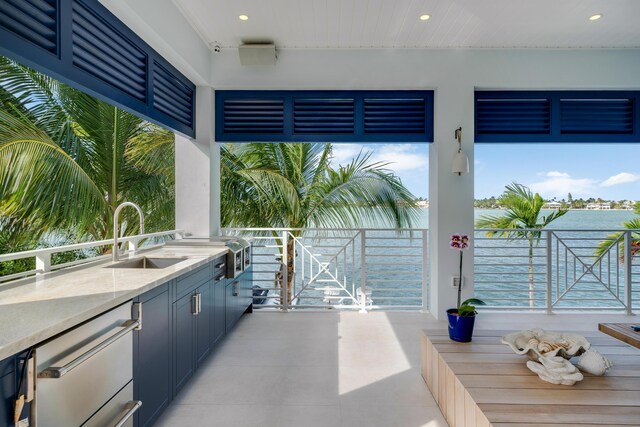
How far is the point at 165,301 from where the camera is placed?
1929mm

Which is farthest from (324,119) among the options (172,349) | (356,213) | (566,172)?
(566,172)

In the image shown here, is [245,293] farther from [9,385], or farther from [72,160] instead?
[9,385]

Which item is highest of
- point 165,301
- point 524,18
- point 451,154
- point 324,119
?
point 524,18

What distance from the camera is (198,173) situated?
3.85 meters

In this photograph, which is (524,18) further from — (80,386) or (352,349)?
(80,386)

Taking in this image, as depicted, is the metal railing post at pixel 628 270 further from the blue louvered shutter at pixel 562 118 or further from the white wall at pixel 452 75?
the white wall at pixel 452 75

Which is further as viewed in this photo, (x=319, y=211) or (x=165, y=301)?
(x=319, y=211)

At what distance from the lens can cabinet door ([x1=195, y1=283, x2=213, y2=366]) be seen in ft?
7.93

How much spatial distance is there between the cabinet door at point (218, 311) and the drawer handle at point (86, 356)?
1.18m

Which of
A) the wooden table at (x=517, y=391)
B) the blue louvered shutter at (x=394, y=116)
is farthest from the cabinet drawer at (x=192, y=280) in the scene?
the blue louvered shutter at (x=394, y=116)

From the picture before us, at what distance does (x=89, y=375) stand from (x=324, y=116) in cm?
321

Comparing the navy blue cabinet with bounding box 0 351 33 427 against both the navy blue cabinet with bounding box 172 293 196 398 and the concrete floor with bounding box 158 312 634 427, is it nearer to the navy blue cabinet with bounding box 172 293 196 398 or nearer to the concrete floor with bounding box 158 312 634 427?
the navy blue cabinet with bounding box 172 293 196 398

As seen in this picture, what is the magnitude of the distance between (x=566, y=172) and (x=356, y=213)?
15813 millimetres

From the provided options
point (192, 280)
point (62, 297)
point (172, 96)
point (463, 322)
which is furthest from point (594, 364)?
point (172, 96)
